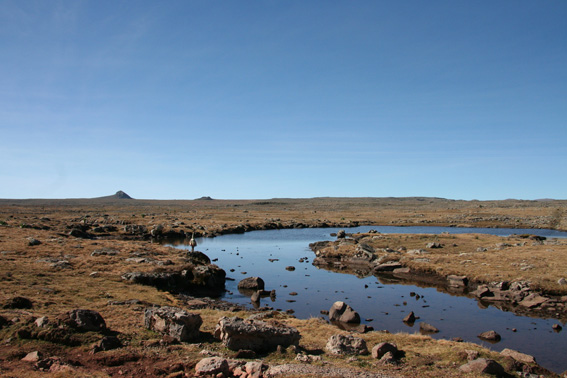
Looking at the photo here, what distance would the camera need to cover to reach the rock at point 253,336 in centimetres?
1761

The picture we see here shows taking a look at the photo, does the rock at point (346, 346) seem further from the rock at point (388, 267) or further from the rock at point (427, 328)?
the rock at point (388, 267)

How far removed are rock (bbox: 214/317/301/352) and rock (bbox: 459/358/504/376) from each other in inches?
302

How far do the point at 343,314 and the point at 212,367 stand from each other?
1449 centimetres

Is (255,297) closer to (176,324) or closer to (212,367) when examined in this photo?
(176,324)

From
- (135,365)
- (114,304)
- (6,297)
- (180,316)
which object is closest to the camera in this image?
(135,365)

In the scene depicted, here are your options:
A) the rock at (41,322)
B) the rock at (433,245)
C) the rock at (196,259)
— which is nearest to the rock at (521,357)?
the rock at (41,322)

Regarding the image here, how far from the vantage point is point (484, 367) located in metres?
15.1

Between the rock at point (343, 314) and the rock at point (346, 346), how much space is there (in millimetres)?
8147

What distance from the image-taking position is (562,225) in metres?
102

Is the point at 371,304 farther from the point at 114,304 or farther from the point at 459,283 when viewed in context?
the point at 114,304

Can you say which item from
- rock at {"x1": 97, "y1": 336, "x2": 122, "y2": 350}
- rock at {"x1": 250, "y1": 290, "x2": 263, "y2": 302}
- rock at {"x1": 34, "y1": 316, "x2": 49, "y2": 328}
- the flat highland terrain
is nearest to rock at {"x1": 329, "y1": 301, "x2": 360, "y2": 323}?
the flat highland terrain

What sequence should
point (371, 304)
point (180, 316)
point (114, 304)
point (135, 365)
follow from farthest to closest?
point (371, 304)
point (114, 304)
point (180, 316)
point (135, 365)

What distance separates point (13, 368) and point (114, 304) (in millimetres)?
10728

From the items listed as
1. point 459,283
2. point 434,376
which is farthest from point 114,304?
point 459,283
